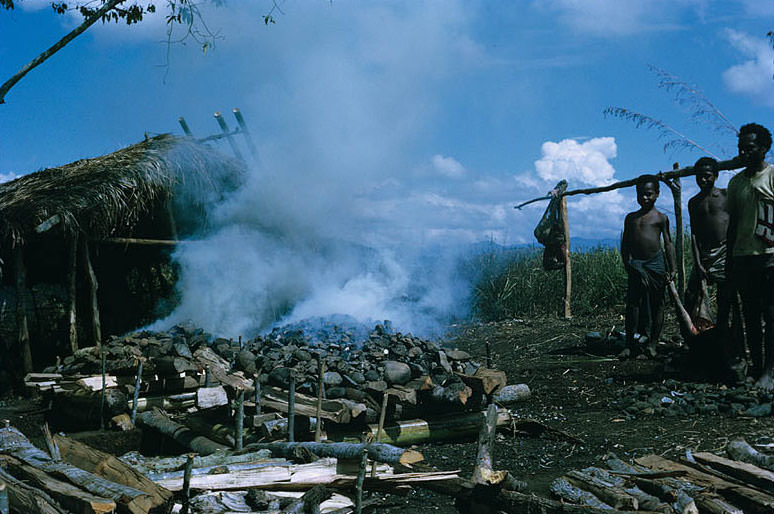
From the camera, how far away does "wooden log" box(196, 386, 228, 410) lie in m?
5.95

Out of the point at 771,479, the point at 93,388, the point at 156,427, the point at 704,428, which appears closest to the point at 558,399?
the point at 704,428

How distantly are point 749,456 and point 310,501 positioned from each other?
321 cm

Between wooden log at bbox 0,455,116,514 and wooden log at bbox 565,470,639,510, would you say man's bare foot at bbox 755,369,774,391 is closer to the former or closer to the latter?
wooden log at bbox 565,470,639,510

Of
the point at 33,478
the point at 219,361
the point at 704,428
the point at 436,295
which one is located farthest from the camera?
the point at 436,295

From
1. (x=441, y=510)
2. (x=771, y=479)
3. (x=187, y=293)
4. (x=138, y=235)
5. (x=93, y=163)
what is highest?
(x=93, y=163)

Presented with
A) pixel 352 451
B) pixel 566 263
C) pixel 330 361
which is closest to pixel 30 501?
pixel 352 451

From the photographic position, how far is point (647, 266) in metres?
8.34

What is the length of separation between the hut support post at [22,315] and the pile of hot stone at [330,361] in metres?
1.31

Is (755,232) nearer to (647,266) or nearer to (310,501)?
(647,266)

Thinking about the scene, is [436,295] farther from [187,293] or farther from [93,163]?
[93,163]

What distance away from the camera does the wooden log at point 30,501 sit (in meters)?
3.05

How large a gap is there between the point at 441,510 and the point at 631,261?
5.64 m

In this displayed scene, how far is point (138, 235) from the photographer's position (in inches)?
397

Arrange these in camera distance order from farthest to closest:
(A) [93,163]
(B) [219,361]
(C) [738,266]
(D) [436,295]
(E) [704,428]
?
(D) [436,295], (A) [93,163], (B) [219,361], (C) [738,266], (E) [704,428]
